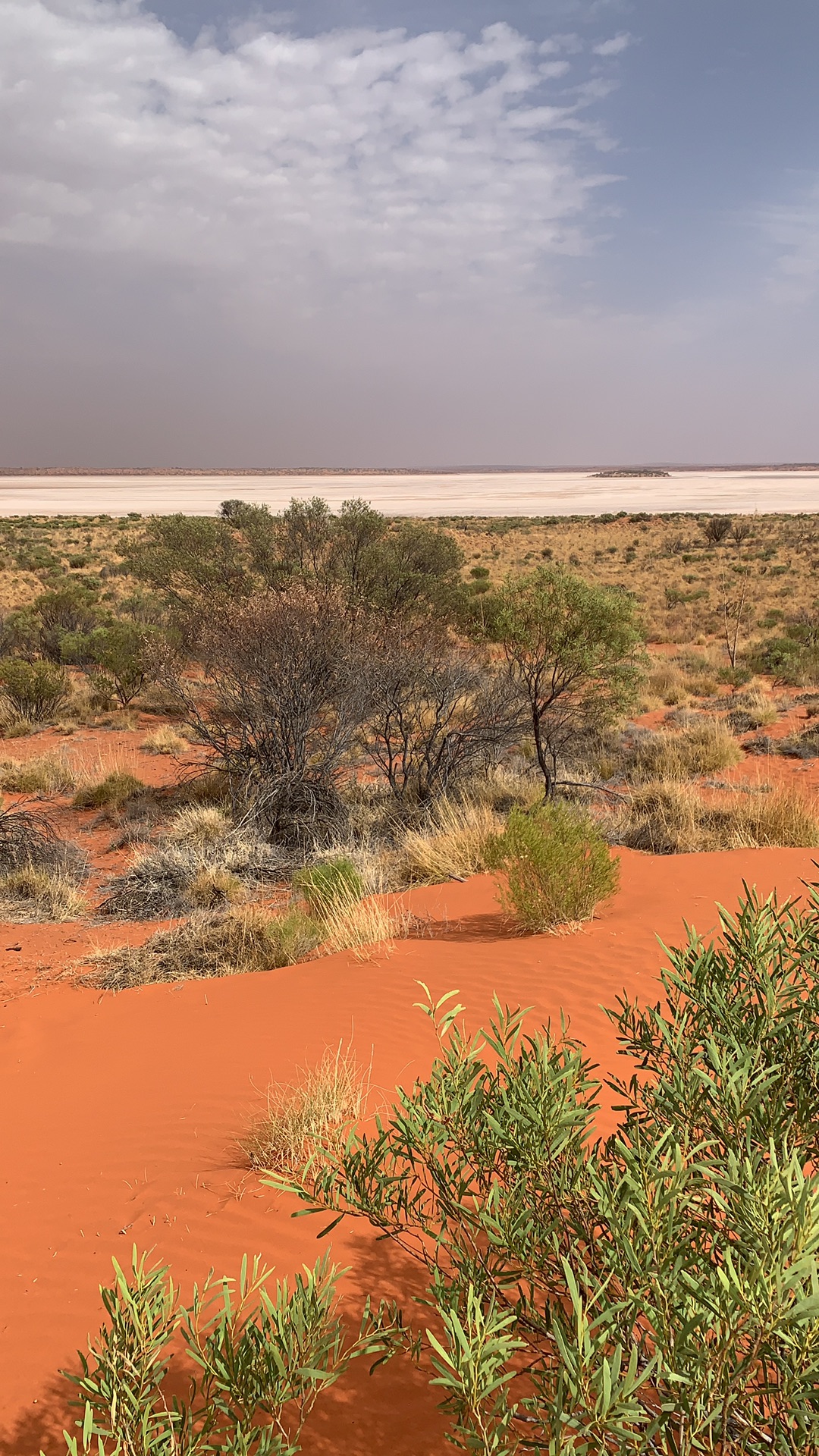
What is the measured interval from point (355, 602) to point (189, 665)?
2774 millimetres

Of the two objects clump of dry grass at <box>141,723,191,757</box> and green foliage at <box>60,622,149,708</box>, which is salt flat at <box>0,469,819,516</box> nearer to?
green foliage at <box>60,622,149,708</box>

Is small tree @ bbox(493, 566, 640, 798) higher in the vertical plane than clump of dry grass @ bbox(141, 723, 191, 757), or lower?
higher

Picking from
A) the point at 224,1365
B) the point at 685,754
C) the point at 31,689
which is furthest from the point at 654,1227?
the point at 31,689

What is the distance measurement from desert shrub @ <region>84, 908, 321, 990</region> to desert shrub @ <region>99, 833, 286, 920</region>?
91 cm

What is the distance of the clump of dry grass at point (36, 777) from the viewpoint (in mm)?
11781

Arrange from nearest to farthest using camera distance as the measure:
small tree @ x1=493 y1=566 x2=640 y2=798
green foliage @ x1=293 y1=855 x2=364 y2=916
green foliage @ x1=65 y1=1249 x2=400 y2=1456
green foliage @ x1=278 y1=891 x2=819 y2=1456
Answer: green foliage @ x1=278 y1=891 x2=819 y2=1456 → green foliage @ x1=65 y1=1249 x2=400 y2=1456 → green foliage @ x1=293 y1=855 x2=364 y2=916 → small tree @ x1=493 y1=566 x2=640 y2=798

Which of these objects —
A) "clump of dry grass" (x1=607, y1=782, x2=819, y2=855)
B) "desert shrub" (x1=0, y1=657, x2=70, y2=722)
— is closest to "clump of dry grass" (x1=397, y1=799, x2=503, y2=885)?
"clump of dry grass" (x1=607, y1=782, x2=819, y2=855)

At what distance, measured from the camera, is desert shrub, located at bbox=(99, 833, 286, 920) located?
7645 millimetres

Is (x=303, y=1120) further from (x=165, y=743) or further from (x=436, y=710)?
(x=165, y=743)

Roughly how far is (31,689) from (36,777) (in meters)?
4.81

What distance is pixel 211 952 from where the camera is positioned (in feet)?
20.7

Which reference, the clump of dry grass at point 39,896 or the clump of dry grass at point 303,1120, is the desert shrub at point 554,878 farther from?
the clump of dry grass at point 39,896

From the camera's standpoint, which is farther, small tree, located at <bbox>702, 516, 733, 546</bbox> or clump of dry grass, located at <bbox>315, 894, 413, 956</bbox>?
small tree, located at <bbox>702, 516, 733, 546</bbox>

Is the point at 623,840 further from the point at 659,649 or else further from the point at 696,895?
the point at 659,649
